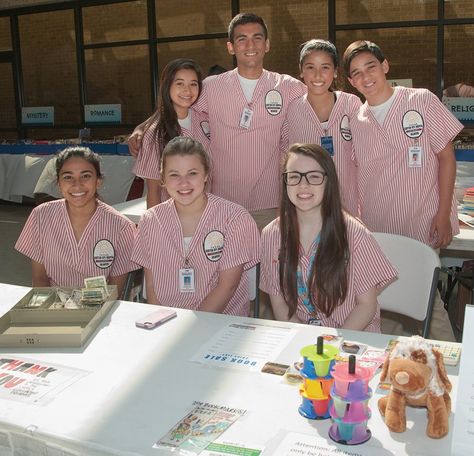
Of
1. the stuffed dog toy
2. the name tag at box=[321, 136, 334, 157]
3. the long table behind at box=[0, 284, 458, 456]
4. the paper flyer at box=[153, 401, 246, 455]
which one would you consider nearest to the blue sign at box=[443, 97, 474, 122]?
the name tag at box=[321, 136, 334, 157]

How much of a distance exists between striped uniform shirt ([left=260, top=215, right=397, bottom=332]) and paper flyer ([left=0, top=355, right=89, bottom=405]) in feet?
2.71

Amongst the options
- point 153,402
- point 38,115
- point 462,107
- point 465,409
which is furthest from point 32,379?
point 38,115

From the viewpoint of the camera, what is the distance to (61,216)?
2365 millimetres

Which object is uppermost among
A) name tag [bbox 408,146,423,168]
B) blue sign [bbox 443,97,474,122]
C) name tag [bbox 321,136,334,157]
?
blue sign [bbox 443,97,474,122]

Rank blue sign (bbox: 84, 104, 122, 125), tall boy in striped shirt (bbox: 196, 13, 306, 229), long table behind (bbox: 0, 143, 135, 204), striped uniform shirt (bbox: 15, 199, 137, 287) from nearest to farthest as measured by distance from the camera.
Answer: striped uniform shirt (bbox: 15, 199, 137, 287), tall boy in striped shirt (bbox: 196, 13, 306, 229), long table behind (bbox: 0, 143, 135, 204), blue sign (bbox: 84, 104, 122, 125)

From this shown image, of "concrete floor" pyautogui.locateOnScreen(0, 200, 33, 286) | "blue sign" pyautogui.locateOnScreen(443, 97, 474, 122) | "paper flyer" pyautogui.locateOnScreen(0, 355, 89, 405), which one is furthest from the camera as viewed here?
"blue sign" pyautogui.locateOnScreen(443, 97, 474, 122)

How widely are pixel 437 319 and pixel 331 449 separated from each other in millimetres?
1587

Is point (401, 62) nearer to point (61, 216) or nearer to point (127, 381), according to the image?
point (61, 216)

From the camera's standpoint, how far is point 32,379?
1355 mm

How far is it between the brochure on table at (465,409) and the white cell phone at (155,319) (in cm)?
88

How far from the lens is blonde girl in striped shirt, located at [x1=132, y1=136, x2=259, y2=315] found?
212 centimetres

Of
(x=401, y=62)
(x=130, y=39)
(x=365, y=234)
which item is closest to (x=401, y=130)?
(x=365, y=234)

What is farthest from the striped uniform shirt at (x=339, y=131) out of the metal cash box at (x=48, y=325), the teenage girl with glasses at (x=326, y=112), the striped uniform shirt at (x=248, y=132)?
the metal cash box at (x=48, y=325)

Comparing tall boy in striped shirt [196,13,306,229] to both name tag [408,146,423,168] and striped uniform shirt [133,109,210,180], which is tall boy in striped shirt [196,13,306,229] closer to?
striped uniform shirt [133,109,210,180]
